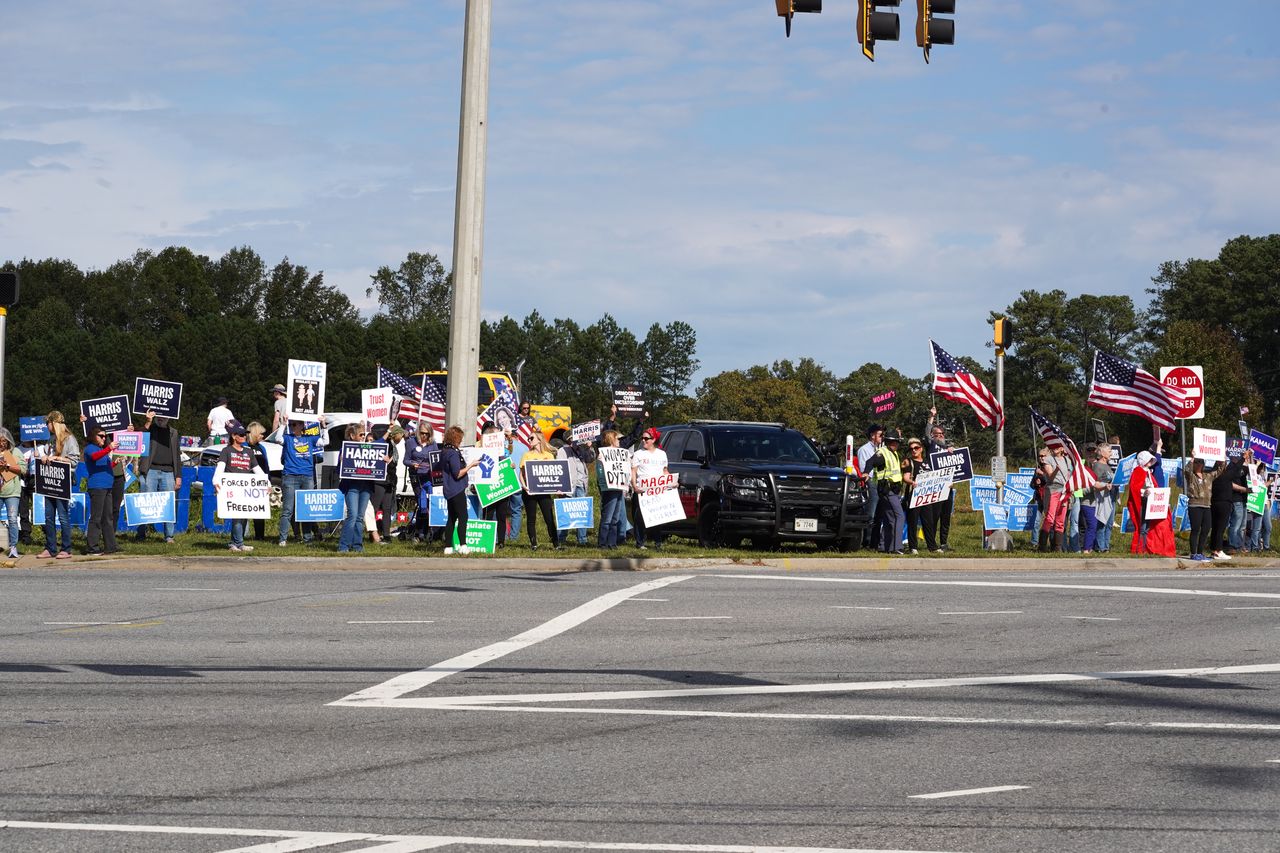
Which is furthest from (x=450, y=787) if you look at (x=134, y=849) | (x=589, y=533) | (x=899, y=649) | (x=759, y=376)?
(x=759, y=376)

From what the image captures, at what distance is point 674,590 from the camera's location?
1711 cm

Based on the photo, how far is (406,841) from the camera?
20.1 feet

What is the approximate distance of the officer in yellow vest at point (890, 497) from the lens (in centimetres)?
2269

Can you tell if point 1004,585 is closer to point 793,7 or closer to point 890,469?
point 890,469

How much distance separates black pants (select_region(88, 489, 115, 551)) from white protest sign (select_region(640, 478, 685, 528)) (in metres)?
7.18

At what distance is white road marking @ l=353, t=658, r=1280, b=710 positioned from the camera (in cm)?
952

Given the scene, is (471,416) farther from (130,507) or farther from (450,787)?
(450,787)

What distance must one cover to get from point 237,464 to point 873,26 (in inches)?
459

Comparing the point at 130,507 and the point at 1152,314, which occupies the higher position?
the point at 1152,314

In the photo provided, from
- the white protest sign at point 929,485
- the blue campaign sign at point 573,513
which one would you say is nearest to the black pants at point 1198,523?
the white protest sign at point 929,485

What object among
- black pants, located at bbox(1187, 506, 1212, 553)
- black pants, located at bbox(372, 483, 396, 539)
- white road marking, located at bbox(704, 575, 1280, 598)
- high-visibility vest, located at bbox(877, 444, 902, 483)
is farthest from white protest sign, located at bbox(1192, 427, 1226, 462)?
black pants, located at bbox(372, 483, 396, 539)

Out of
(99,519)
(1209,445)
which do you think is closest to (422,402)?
(99,519)

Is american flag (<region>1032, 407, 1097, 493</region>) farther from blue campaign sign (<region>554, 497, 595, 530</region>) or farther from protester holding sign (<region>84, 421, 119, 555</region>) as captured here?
protester holding sign (<region>84, 421, 119, 555</region>)

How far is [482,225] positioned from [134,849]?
17.7m
